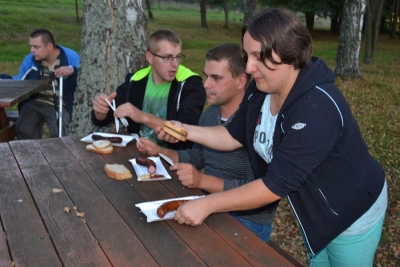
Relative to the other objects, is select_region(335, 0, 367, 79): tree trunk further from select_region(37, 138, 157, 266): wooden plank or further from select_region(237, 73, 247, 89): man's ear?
A: select_region(37, 138, 157, 266): wooden plank

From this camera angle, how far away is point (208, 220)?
6.86ft

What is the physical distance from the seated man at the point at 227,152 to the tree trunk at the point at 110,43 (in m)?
1.60

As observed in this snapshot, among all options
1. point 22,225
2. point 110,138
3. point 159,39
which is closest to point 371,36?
point 159,39

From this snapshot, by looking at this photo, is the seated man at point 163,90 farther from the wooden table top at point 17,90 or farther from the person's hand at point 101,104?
the wooden table top at point 17,90

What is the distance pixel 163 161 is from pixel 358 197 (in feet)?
4.04

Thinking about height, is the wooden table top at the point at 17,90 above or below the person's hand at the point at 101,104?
below

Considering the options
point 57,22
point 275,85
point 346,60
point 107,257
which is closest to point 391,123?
point 346,60

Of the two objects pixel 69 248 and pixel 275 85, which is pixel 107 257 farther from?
pixel 275 85

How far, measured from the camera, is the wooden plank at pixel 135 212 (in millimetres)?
1771

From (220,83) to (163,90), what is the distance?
0.89 metres

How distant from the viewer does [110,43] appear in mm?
4324

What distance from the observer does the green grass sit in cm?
444

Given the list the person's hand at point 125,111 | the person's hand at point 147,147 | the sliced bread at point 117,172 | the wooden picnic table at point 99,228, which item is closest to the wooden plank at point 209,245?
the wooden picnic table at point 99,228

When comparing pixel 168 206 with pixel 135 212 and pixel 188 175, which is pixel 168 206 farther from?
A: pixel 188 175
